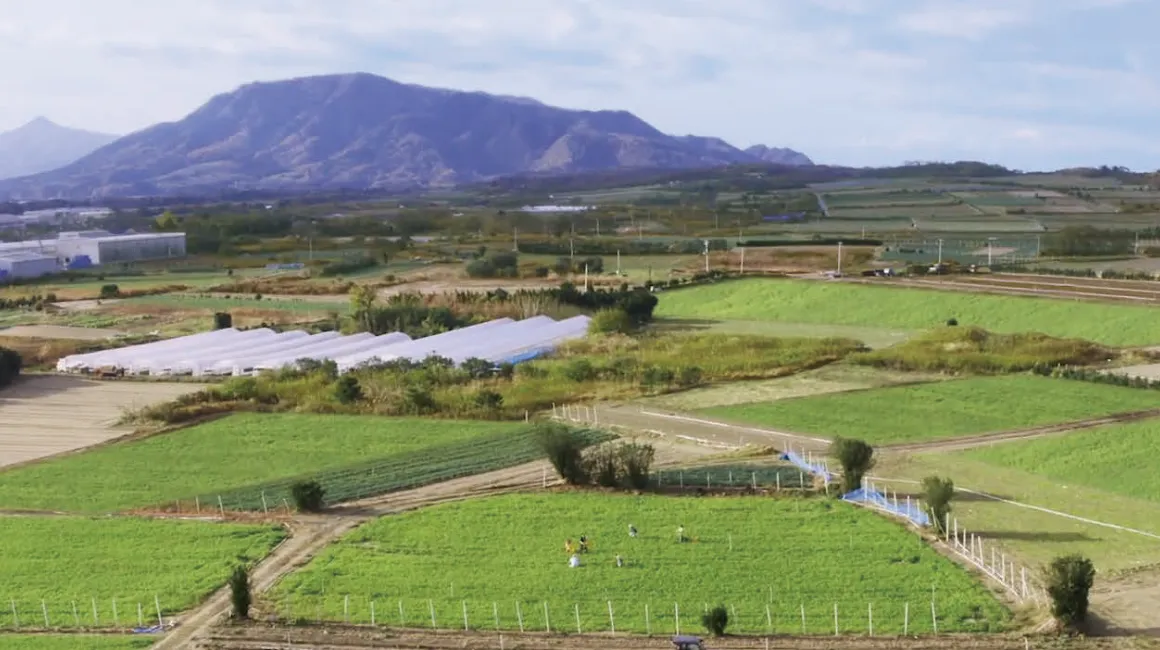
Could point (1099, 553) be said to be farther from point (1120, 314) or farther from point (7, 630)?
point (1120, 314)

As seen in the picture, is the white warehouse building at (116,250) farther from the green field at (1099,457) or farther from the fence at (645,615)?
the fence at (645,615)

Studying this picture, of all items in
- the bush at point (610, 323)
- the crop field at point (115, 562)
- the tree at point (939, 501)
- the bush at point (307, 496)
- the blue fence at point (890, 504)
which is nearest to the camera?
the crop field at point (115, 562)

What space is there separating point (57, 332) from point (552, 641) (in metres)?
48.8

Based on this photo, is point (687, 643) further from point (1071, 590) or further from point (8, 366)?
point (8, 366)

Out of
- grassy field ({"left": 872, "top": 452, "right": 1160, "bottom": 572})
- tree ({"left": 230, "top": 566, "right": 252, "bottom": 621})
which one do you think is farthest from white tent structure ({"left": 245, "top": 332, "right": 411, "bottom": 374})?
tree ({"left": 230, "top": 566, "right": 252, "bottom": 621})

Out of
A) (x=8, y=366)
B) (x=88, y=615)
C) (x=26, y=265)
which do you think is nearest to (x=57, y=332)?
(x=8, y=366)

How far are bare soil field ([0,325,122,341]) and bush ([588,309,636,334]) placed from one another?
951 inches

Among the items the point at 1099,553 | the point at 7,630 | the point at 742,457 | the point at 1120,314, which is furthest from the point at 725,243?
the point at 7,630

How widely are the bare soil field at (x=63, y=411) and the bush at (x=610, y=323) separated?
60.5 ft

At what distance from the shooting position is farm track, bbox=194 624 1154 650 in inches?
755

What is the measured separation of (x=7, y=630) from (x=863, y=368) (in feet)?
106

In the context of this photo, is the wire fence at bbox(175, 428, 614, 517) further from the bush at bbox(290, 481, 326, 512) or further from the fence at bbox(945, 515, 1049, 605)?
the fence at bbox(945, 515, 1049, 605)

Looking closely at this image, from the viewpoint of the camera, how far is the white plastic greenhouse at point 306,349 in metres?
47.8

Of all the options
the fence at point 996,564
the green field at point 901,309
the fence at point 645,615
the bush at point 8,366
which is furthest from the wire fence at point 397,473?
the green field at point 901,309
